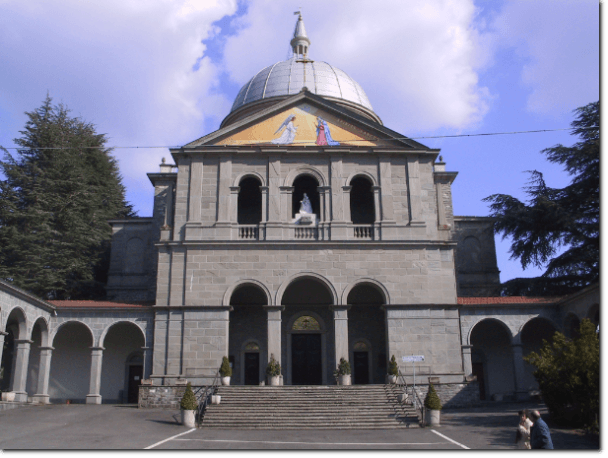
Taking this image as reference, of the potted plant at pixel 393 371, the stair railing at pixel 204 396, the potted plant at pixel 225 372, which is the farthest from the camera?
the potted plant at pixel 393 371

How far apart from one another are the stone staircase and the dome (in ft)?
70.7

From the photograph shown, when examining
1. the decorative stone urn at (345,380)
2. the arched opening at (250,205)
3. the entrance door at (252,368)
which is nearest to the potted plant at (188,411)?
the decorative stone urn at (345,380)

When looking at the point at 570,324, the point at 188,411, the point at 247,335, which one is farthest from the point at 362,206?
the point at 188,411

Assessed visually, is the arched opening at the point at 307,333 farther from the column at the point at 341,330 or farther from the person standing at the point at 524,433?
the person standing at the point at 524,433

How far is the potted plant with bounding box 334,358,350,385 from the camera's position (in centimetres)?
2455

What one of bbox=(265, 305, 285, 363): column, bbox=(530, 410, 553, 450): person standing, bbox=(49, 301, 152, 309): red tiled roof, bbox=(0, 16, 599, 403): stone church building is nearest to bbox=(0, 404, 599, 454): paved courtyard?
bbox=(530, 410, 553, 450): person standing

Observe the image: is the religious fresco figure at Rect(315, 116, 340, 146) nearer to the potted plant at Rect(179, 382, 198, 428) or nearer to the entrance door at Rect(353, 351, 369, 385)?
the entrance door at Rect(353, 351, 369, 385)

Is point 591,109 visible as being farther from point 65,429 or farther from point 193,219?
point 65,429

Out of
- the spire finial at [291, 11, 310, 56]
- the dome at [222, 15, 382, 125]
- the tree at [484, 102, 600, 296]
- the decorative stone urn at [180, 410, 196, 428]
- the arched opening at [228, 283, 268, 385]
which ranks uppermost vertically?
the spire finial at [291, 11, 310, 56]

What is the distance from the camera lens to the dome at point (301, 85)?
40125mm

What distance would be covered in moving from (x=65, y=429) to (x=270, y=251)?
11.4 metres

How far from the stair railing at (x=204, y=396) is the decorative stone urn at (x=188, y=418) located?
18.7 inches

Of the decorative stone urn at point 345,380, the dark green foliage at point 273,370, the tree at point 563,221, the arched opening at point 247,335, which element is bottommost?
the decorative stone urn at point 345,380

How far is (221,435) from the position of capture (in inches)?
717
